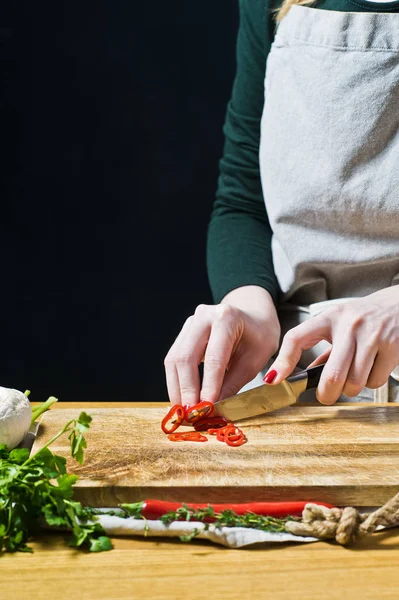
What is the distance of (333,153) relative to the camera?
136 cm

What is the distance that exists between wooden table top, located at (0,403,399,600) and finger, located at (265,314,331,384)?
37 cm

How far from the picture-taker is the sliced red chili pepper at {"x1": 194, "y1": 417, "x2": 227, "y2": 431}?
1.15m

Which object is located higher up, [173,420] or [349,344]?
[349,344]

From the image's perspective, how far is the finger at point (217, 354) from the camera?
3.93 ft

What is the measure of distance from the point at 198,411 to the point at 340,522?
381mm

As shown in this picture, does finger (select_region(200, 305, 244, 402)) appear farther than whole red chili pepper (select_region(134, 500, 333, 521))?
Yes

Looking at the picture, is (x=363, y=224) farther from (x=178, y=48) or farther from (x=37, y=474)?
(x=178, y=48)

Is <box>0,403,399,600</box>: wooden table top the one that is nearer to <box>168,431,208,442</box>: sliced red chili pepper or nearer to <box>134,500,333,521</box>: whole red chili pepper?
<box>134,500,333,521</box>: whole red chili pepper

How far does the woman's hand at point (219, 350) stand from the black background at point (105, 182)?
1.42 m

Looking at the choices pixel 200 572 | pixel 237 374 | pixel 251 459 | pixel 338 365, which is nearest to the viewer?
pixel 200 572

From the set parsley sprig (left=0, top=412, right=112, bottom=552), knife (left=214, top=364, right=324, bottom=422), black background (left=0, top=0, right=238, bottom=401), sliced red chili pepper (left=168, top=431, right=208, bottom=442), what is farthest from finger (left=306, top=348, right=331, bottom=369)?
black background (left=0, top=0, right=238, bottom=401)

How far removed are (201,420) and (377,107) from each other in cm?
63

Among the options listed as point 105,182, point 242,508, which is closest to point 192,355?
point 242,508

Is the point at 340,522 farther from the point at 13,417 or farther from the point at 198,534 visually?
the point at 13,417
